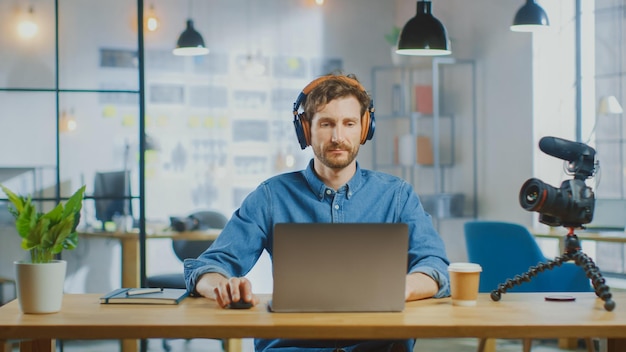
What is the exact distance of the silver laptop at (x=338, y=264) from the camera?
6.33 feet

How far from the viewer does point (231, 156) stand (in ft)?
26.8

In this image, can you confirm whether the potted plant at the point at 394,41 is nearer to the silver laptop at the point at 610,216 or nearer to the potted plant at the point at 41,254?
the silver laptop at the point at 610,216

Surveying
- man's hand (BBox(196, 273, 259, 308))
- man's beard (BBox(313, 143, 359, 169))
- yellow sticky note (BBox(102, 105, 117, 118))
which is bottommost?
man's hand (BBox(196, 273, 259, 308))

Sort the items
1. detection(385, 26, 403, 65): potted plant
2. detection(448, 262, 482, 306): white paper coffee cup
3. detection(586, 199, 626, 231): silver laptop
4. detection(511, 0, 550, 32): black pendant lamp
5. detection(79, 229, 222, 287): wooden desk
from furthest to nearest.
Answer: detection(385, 26, 403, 65): potted plant → detection(511, 0, 550, 32): black pendant lamp → detection(586, 199, 626, 231): silver laptop → detection(79, 229, 222, 287): wooden desk → detection(448, 262, 482, 306): white paper coffee cup

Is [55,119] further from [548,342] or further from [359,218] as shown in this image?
[548,342]

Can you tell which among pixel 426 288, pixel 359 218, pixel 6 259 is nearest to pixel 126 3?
pixel 6 259

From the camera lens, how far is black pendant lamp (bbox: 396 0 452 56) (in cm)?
442

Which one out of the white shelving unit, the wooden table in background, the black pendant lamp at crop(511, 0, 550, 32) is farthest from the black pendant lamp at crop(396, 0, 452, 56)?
the white shelving unit

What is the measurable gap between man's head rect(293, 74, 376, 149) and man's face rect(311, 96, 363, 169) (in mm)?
24

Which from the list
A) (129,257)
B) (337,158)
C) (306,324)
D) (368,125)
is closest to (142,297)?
(306,324)

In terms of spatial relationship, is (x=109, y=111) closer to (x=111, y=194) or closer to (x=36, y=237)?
(x=111, y=194)

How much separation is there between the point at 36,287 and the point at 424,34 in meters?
2.87

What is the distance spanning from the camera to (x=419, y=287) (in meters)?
2.25

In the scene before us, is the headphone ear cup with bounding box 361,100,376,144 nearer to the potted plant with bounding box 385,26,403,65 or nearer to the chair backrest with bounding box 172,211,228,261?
the chair backrest with bounding box 172,211,228,261
